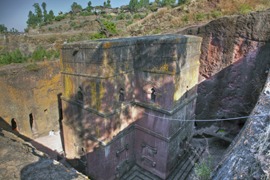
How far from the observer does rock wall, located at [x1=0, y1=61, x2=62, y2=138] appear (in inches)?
387

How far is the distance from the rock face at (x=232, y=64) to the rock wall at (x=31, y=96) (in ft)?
32.3

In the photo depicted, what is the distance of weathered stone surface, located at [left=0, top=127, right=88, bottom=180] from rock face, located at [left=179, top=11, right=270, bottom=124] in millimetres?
10500

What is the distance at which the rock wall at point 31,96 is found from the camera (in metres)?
9.82

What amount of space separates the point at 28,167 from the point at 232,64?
11.2 metres

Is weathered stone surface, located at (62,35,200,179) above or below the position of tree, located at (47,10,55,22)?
below

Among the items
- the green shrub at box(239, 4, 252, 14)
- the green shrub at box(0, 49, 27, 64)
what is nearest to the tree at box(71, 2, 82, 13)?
the green shrub at box(0, 49, 27, 64)

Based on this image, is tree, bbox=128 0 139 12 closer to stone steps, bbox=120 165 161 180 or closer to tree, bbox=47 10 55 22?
tree, bbox=47 10 55 22

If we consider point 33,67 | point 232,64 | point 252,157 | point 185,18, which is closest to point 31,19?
point 33,67

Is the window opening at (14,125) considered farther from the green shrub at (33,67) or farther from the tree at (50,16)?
the tree at (50,16)

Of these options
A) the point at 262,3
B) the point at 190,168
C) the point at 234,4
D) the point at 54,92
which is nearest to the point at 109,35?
the point at 54,92

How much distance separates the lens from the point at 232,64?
10484mm

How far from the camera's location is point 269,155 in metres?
2.11

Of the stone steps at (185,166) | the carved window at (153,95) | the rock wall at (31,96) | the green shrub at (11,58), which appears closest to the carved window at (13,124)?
the rock wall at (31,96)

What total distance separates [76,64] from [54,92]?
19.0ft
